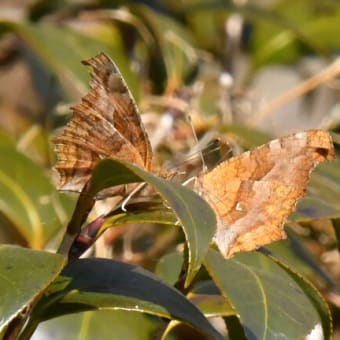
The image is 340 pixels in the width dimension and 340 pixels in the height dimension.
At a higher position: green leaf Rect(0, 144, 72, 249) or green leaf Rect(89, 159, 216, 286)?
green leaf Rect(89, 159, 216, 286)

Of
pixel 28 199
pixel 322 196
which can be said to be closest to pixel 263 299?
pixel 322 196

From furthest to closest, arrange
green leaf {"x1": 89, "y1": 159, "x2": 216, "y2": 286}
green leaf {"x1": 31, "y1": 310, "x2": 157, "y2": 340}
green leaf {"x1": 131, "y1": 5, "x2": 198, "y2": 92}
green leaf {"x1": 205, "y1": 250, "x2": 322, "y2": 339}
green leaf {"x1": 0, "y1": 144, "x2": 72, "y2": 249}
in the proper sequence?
green leaf {"x1": 131, "y1": 5, "x2": 198, "y2": 92} < green leaf {"x1": 0, "y1": 144, "x2": 72, "y2": 249} < green leaf {"x1": 31, "y1": 310, "x2": 157, "y2": 340} < green leaf {"x1": 205, "y1": 250, "x2": 322, "y2": 339} < green leaf {"x1": 89, "y1": 159, "x2": 216, "y2": 286}

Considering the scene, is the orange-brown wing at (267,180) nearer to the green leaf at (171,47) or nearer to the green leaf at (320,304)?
the green leaf at (320,304)

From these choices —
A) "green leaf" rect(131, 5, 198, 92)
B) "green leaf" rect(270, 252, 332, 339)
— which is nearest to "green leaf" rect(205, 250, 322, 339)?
"green leaf" rect(270, 252, 332, 339)

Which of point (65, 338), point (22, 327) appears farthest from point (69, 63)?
point (22, 327)

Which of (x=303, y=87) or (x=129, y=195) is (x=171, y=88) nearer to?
(x=303, y=87)

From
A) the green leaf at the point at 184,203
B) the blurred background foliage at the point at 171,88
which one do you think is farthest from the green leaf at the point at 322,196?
the green leaf at the point at 184,203

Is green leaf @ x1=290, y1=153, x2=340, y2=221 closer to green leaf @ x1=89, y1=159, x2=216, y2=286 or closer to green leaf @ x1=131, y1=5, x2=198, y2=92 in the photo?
green leaf @ x1=89, y1=159, x2=216, y2=286
